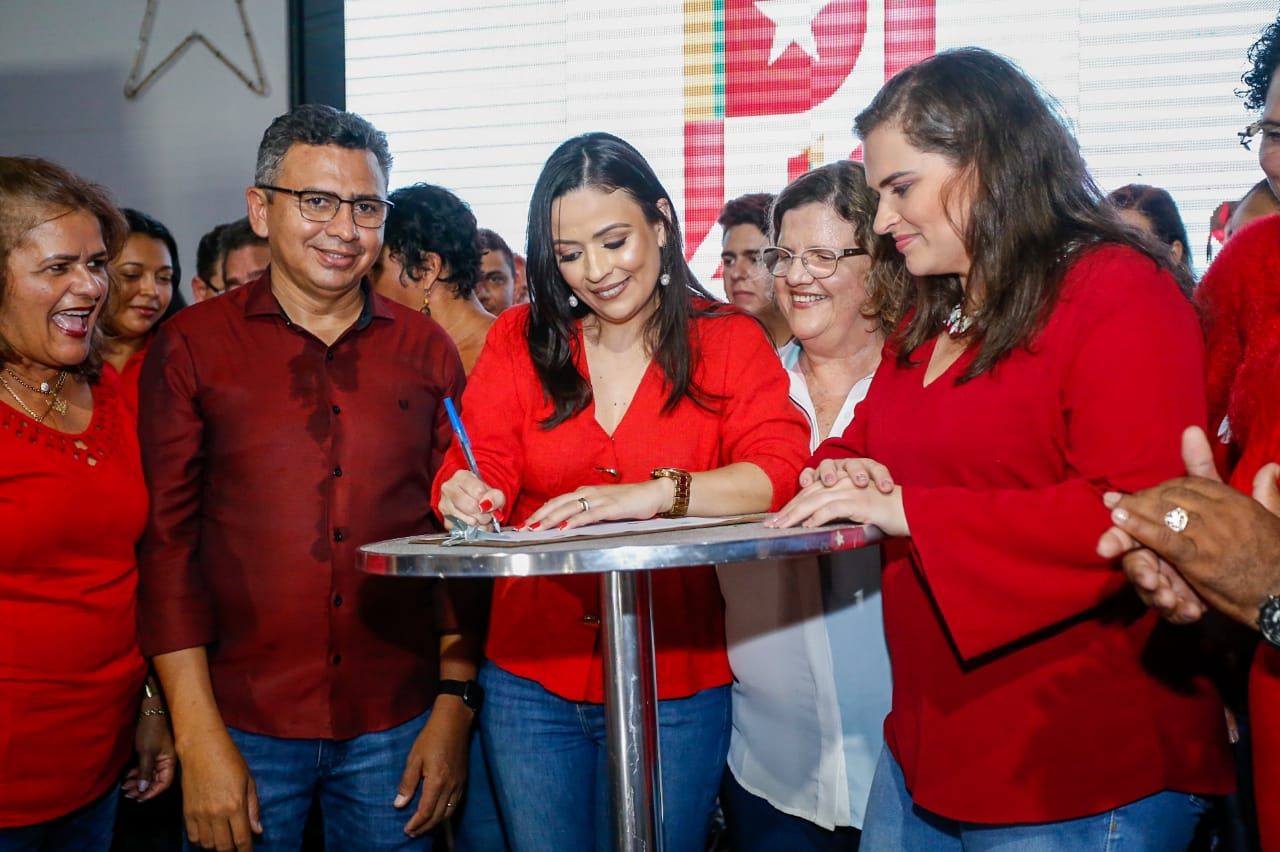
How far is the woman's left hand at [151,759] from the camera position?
2.30 m

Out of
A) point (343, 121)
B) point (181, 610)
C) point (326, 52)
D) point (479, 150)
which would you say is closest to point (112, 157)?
point (326, 52)

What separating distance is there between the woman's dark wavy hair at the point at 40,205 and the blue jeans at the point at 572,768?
1.03 metres

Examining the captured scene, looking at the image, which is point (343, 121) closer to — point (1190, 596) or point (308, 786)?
point (308, 786)

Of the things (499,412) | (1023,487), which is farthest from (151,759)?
(1023,487)

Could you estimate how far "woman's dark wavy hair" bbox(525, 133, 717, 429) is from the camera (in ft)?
6.58

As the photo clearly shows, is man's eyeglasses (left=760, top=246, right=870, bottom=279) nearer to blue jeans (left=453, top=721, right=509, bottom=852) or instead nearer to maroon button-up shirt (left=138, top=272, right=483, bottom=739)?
maroon button-up shirt (left=138, top=272, right=483, bottom=739)

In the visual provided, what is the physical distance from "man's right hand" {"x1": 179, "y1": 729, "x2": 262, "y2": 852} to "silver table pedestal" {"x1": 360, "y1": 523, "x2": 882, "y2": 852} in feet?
2.34

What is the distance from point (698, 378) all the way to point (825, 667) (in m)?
0.53

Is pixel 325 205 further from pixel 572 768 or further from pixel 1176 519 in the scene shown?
pixel 1176 519

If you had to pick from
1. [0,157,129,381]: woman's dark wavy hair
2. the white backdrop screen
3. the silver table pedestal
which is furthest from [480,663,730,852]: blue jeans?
the white backdrop screen

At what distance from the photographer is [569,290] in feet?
6.95

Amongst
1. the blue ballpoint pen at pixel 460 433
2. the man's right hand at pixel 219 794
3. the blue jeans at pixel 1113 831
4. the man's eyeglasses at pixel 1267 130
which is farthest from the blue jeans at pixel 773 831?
the man's eyeglasses at pixel 1267 130

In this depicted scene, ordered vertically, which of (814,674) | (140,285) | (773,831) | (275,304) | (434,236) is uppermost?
(434,236)

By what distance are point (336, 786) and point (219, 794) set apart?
218 mm
